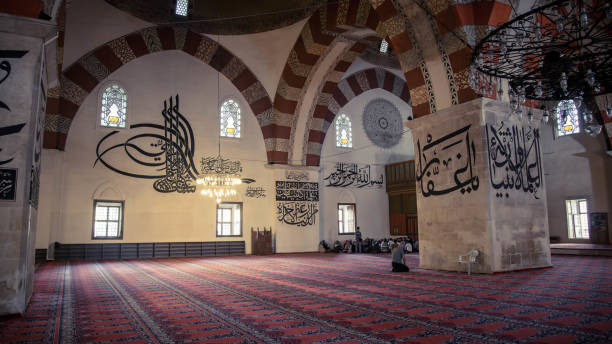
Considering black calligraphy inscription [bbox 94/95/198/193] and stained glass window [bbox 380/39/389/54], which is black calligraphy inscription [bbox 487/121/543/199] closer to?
stained glass window [bbox 380/39/389/54]

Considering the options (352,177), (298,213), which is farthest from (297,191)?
(352,177)

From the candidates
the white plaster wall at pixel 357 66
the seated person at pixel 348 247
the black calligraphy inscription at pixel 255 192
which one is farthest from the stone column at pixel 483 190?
the white plaster wall at pixel 357 66

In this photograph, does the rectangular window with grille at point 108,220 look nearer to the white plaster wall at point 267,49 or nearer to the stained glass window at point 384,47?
the white plaster wall at point 267,49

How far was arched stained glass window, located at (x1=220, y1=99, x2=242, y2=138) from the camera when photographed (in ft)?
32.6

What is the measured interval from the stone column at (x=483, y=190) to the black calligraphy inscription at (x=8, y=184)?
4876 millimetres

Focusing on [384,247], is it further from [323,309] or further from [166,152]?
[323,309]

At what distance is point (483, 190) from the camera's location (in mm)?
5219

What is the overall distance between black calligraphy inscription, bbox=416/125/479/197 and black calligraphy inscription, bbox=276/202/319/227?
4.55 meters

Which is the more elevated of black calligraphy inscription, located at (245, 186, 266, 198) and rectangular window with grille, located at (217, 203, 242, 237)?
black calligraphy inscription, located at (245, 186, 266, 198)

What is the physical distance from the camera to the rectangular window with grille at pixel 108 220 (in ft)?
27.7

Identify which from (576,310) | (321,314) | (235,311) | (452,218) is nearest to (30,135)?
(235,311)

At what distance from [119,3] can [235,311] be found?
7985mm

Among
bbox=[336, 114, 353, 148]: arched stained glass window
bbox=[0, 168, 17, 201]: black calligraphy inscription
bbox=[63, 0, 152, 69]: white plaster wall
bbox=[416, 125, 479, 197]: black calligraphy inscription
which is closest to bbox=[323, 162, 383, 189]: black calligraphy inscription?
bbox=[336, 114, 353, 148]: arched stained glass window

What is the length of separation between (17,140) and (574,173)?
425 inches
